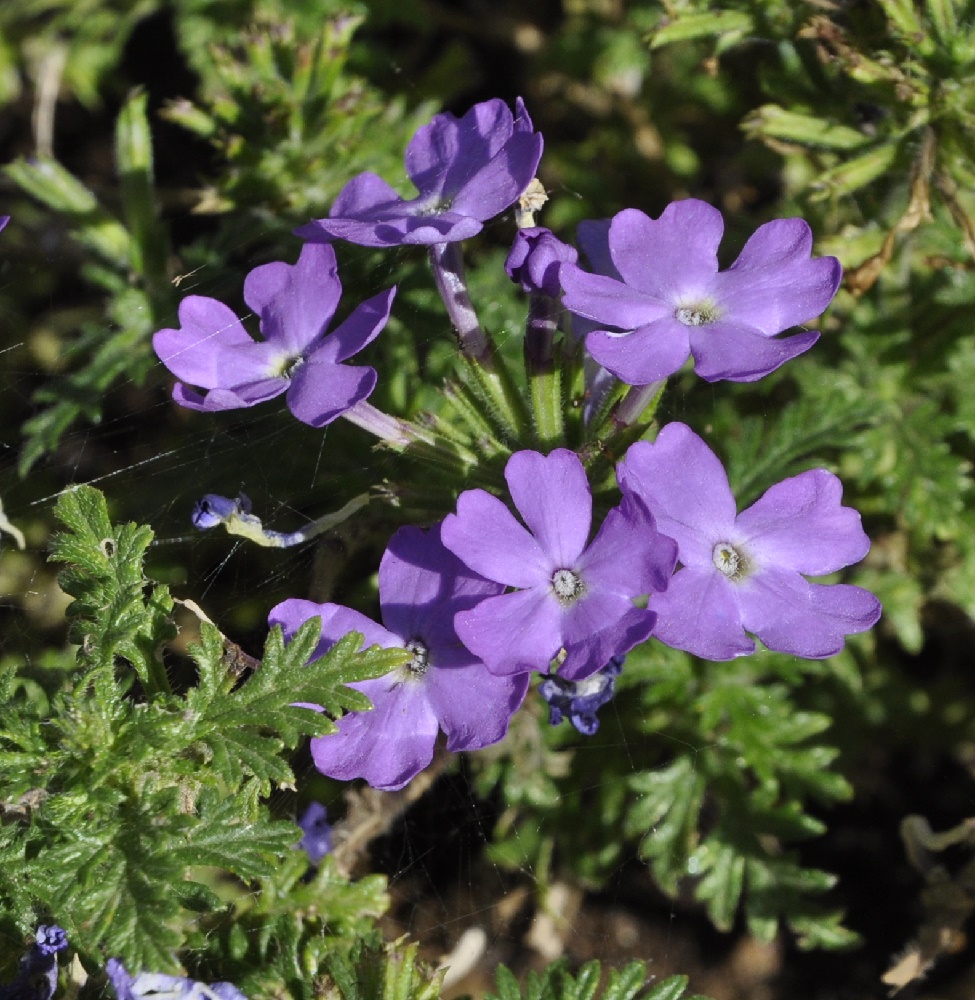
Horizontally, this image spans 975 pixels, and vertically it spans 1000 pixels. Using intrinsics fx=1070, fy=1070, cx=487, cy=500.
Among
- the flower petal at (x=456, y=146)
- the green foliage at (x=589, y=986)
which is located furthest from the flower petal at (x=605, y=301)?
the green foliage at (x=589, y=986)

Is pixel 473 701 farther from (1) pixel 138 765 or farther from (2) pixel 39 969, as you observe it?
(2) pixel 39 969

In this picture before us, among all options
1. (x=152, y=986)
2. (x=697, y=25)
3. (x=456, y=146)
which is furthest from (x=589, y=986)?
(x=697, y=25)

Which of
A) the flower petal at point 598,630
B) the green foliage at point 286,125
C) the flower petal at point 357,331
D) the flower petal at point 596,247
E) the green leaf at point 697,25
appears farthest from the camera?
the green foliage at point 286,125

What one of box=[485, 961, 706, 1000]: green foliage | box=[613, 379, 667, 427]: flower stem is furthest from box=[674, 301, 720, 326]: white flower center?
box=[485, 961, 706, 1000]: green foliage

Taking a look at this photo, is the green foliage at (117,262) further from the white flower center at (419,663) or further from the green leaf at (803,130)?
the green leaf at (803,130)

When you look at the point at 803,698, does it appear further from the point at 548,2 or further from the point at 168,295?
the point at 548,2

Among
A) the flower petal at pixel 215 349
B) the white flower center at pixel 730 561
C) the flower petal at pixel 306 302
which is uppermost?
the flower petal at pixel 306 302

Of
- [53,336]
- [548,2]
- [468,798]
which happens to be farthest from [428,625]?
[548,2]
